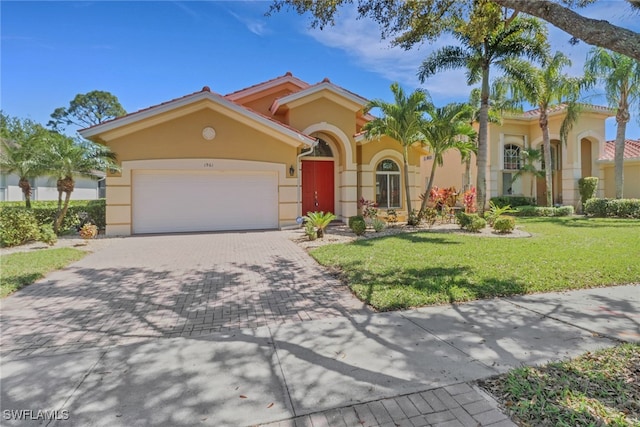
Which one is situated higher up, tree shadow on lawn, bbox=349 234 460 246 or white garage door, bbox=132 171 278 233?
white garage door, bbox=132 171 278 233

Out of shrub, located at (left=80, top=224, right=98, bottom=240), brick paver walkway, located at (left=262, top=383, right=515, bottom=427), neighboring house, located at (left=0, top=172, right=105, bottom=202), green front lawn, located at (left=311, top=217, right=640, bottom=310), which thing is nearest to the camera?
brick paver walkway, located at (left=262, top=383, right=515, bottom=427)

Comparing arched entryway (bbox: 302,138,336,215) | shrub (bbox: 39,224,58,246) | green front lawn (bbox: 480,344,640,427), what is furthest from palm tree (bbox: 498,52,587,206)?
shrub (bbox: 39,224,58,246)

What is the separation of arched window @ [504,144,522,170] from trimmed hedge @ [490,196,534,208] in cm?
240

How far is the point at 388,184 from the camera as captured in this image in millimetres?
18438

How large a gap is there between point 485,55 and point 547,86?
681 cm

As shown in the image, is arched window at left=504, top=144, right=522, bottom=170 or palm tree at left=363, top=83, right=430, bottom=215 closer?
palm tree at left=363, top=83, right=430, bottom=215

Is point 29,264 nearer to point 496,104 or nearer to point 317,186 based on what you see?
point 317,186

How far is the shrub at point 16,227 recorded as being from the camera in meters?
10.8

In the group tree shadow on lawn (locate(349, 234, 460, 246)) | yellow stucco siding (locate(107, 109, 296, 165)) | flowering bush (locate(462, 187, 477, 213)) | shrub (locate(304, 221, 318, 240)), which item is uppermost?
yellow stucco siding (locate(107, 109, 296, 165))

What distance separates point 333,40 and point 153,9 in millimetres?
5604

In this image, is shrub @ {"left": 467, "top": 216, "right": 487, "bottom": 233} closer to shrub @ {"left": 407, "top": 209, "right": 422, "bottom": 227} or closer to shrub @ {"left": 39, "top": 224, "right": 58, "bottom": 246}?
shrub @ {"left": 407, "top": 209, "right": 422, "bottom": 227}

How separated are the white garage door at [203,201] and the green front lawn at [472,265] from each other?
5.54 m

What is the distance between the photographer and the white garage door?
13586 millimetres

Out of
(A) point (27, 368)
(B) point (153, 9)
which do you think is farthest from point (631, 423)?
(B) point (153, 9)
